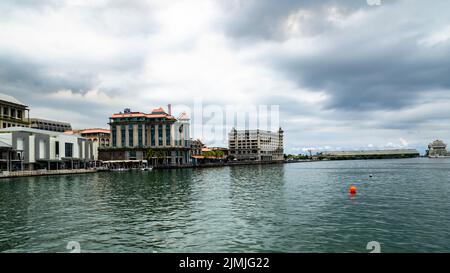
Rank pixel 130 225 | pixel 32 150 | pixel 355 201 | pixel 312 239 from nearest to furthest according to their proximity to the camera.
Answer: pixel 312 239, pixel 130 225, pixel 355 201, pixel 32 150

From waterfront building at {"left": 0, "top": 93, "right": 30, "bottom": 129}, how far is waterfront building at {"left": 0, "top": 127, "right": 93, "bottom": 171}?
83.8 feet

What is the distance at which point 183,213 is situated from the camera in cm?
3244

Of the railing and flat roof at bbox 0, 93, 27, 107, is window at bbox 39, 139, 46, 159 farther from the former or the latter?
flat roof at bbox 0, 93, 27, 107

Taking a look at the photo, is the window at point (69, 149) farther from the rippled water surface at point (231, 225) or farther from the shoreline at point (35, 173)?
the rippled water surface at point (231, 225)

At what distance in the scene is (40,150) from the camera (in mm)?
124250

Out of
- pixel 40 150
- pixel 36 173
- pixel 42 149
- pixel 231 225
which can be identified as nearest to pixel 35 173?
pixel 36 173

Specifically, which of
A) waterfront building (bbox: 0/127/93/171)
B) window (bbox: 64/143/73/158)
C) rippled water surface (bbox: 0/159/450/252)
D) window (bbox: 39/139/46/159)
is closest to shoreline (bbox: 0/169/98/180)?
waterfront building (bbox: 0/127/93/171)

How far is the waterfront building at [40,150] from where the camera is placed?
11256cm

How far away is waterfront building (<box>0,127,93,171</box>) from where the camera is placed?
112562mm

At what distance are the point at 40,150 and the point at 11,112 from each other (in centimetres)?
4717

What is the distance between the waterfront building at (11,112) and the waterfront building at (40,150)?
2555cm
